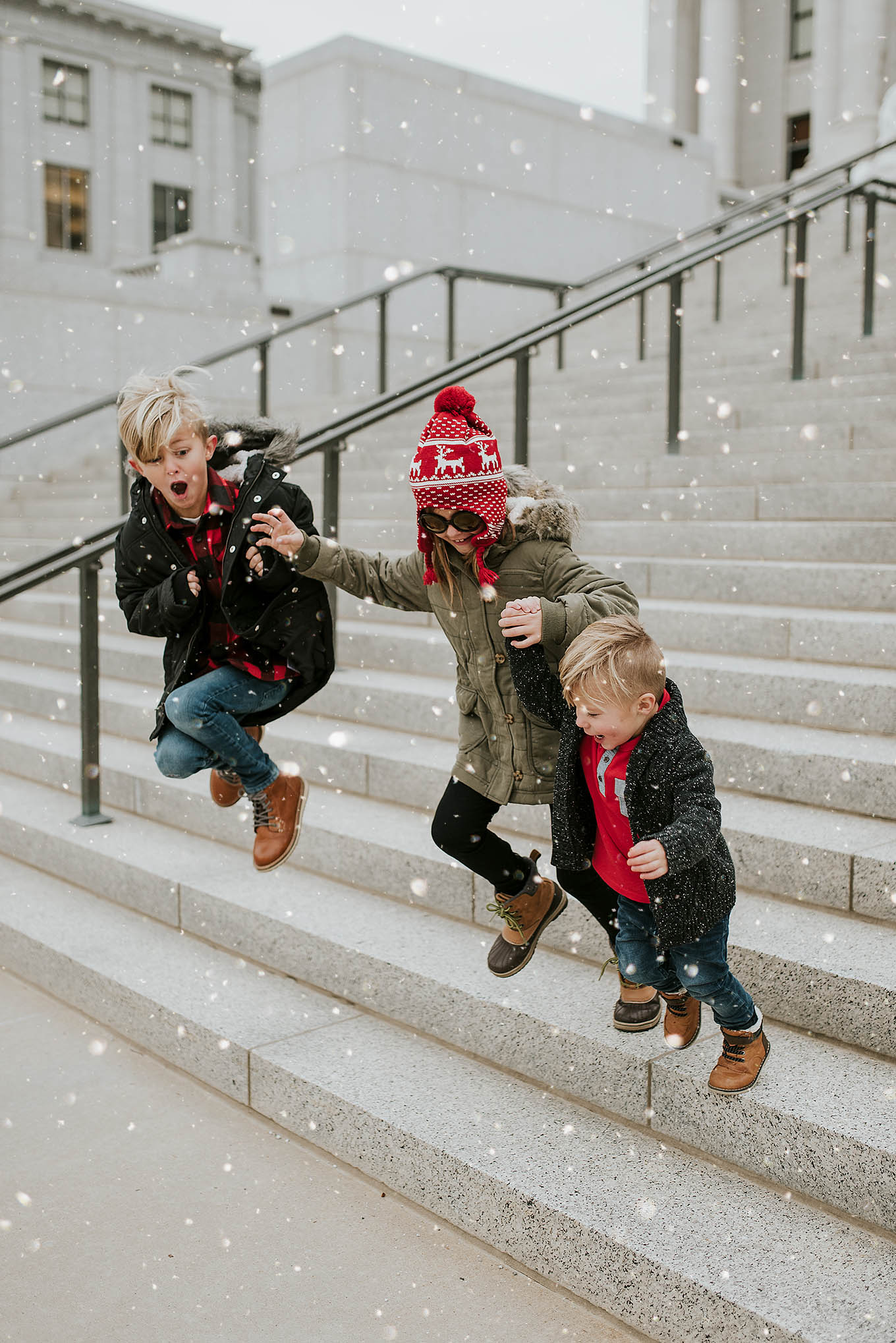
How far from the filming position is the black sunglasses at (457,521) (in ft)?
8.96

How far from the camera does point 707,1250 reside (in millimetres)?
2359

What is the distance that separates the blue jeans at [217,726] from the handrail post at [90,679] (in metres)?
1.39

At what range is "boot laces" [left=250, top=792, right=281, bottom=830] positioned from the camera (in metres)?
3.49

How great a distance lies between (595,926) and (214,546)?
144cm

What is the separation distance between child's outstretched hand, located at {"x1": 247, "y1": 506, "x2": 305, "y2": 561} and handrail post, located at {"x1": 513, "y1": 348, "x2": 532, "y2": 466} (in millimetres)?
2626

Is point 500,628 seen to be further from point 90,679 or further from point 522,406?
point 522,406

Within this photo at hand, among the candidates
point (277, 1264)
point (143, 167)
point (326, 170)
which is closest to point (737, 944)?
point (277, 1264)

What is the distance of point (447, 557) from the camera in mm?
2918

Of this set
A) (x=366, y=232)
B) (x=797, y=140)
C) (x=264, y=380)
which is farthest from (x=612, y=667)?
(x=797, y=140)

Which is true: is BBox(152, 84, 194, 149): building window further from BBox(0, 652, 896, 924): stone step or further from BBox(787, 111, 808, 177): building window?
BBox(0, 652, 896, 924): stone step

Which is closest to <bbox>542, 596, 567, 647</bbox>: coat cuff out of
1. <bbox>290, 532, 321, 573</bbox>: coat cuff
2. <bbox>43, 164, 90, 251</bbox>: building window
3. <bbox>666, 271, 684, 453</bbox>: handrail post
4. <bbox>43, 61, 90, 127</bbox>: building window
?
<bbox>290, 532, 321, 573</bbox>: coat cuff

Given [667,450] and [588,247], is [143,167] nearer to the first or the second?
[588,247]

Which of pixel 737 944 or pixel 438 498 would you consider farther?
pixel 737 944

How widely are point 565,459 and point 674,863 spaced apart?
4905 mm
